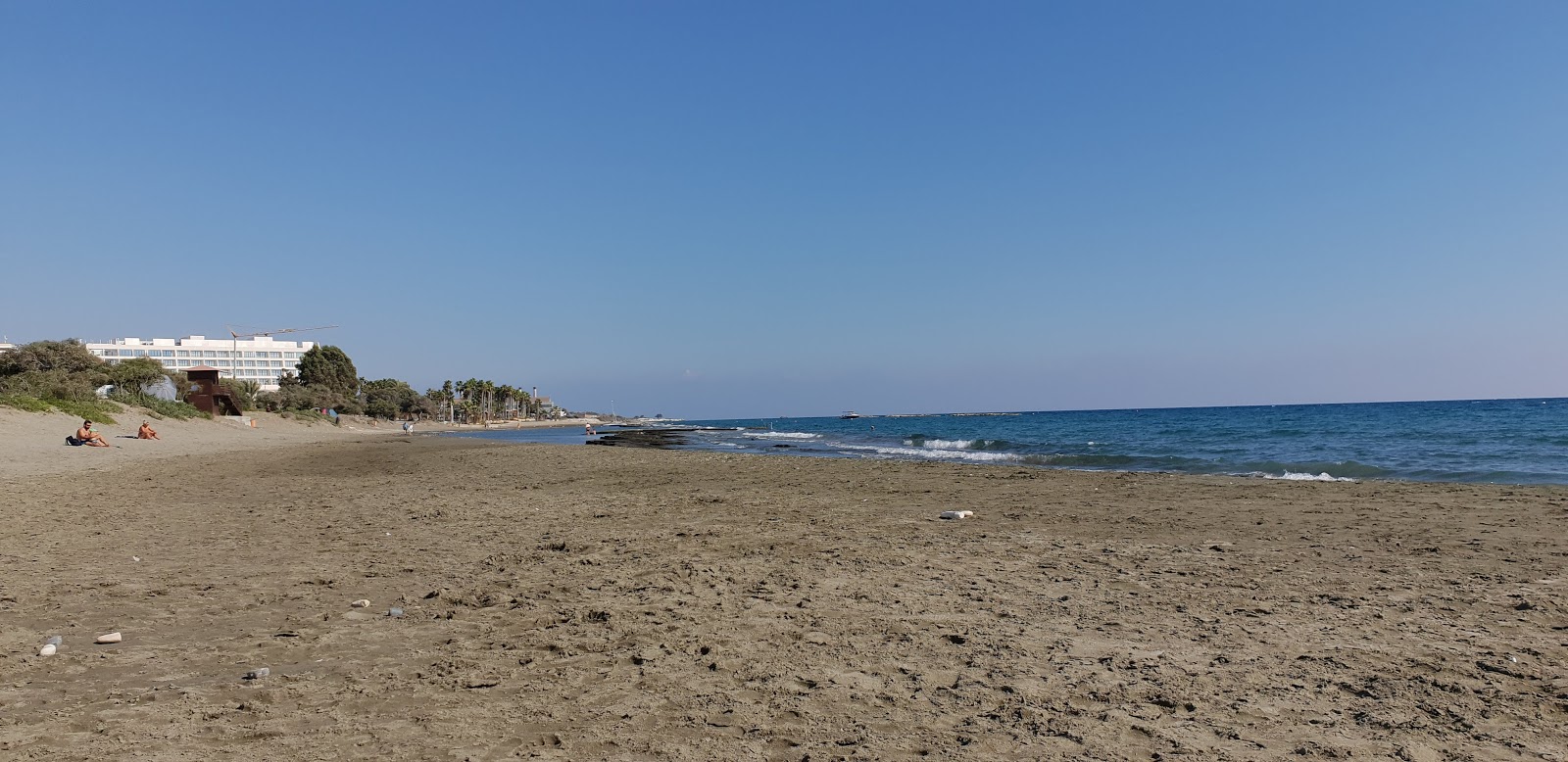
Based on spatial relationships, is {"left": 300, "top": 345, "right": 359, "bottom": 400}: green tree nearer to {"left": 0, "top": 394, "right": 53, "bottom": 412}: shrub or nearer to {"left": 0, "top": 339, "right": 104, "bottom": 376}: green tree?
{"left": 0, "top": 339, "right": 104, "bottom": 376}: green tree

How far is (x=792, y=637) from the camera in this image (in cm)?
515

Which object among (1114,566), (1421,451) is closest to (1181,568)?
(1114,566)

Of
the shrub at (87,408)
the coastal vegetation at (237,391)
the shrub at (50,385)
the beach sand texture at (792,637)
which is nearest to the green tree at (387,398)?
the coastal vegetation at (237,391)

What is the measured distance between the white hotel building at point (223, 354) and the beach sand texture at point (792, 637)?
161660 millimetres

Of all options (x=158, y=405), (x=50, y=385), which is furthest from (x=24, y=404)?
(x=158, y=405)

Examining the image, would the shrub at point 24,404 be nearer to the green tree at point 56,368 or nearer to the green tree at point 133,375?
the green tree at point 56,368

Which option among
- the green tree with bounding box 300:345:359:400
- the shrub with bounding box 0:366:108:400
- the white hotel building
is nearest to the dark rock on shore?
the shrub with bounding box 0:366:108:400

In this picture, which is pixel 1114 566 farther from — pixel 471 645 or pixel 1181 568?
pixel 471 645

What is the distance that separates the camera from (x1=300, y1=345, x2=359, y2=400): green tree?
10638 centimetres

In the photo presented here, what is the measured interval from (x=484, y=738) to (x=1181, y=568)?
6.03 meters

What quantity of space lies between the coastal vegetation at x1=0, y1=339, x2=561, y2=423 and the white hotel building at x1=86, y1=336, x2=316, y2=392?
1362 inches

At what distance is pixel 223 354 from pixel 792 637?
187620mm

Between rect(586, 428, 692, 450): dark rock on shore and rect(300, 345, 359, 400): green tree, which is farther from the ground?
rect(300, 345, 359, 400): green tree

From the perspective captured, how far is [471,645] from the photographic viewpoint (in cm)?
507
